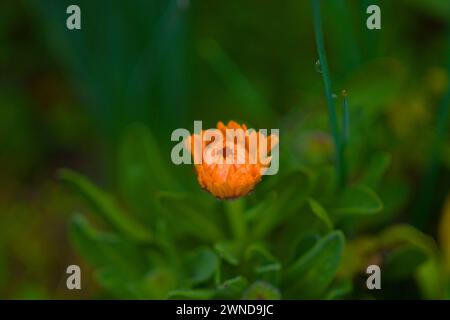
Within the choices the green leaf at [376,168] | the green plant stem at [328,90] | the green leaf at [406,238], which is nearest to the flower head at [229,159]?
the green plant stem at [328,90]

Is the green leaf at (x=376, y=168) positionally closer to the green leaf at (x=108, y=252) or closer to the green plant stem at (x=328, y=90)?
the green plant stem at (x=328, y=90)

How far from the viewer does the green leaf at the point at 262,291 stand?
36.4 inches

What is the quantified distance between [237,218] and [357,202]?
0.17 metres

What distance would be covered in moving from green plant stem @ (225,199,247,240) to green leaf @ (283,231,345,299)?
0.09m

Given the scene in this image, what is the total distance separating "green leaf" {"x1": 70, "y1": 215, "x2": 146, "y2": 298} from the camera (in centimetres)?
106

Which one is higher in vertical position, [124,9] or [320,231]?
[124,9]

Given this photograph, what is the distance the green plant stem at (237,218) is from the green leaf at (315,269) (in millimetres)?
89

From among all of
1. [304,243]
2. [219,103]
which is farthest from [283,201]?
[219,103]

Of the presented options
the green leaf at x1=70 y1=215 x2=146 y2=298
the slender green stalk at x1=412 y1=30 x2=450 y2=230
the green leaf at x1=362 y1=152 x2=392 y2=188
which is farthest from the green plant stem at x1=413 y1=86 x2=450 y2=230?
the green leaf at x1=70 y1=215 x2=146 y2=298

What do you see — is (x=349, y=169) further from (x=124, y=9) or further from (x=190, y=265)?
(x=124, y=9)

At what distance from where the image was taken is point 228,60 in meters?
1.52

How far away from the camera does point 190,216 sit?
3.37 ft
